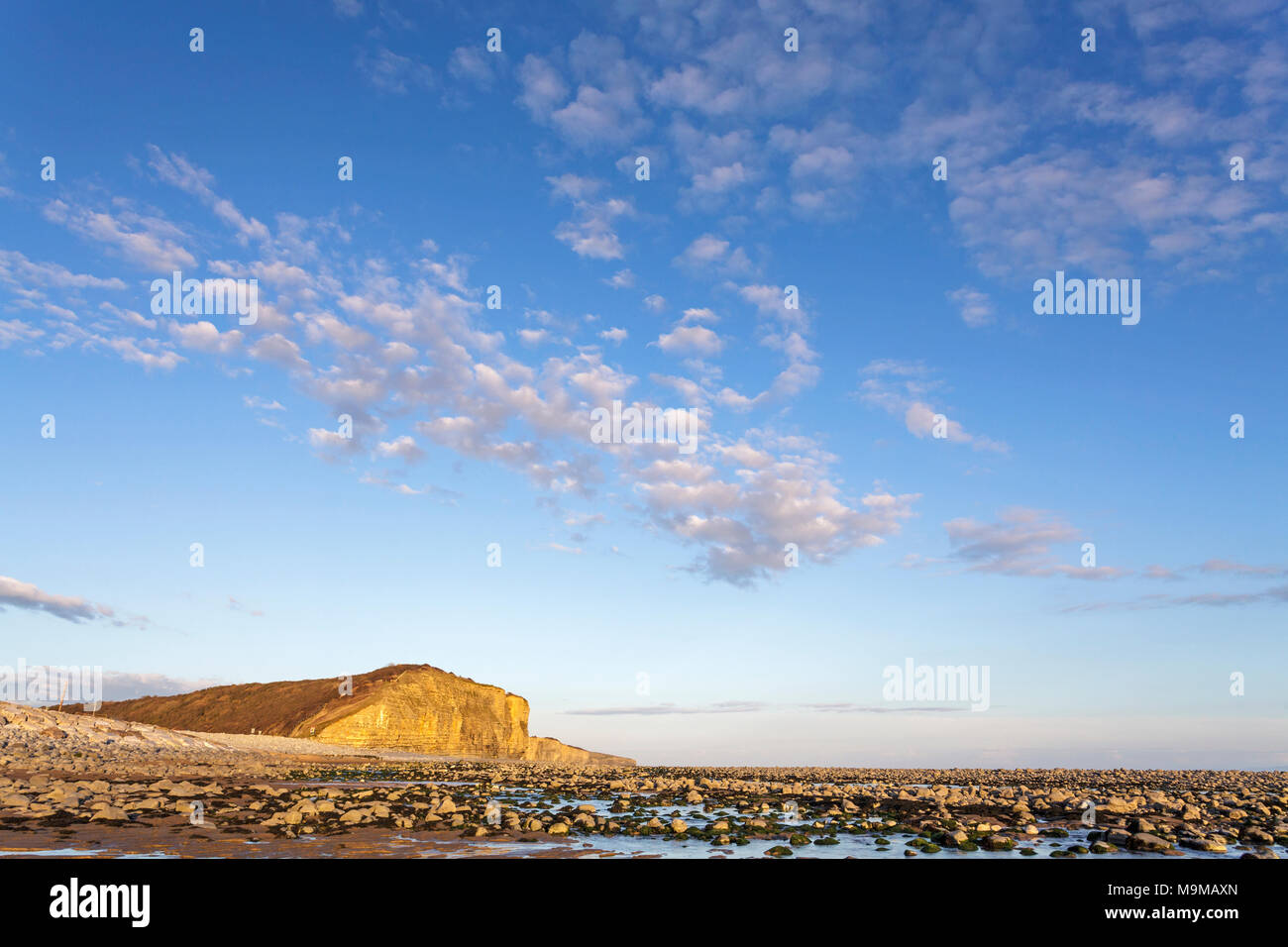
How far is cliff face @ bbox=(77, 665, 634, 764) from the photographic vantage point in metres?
109

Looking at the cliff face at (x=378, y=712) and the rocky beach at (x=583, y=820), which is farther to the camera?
the cliff face at (x=378, y=712)

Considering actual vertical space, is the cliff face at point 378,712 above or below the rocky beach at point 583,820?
below

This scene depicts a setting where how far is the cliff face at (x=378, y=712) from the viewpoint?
358 ft

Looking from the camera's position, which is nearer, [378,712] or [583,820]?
[583,820]

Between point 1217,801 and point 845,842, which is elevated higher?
point 845,842

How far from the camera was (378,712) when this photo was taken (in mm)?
109875

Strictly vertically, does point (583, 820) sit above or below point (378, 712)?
above

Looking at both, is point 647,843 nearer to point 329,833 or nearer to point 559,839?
point 559,839

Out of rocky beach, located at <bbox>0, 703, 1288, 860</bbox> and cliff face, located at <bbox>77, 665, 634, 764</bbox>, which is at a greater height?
rocky beach, located at <bbox>0, 703, 1288, 860</bbox>

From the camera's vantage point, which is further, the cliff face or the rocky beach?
the cliff face
